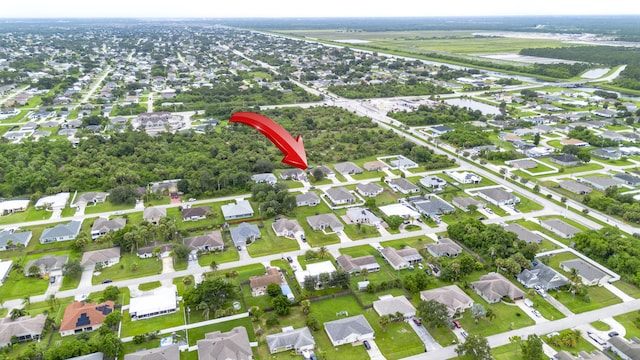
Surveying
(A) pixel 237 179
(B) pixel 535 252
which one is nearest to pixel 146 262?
(A) pixel 237 179

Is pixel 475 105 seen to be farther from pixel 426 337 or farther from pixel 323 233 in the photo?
pixel 426 337

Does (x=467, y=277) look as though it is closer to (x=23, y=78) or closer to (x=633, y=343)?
(x=633, y=343)

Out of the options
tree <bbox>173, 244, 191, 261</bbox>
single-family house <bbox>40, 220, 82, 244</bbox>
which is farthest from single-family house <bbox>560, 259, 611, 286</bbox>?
single-family house <bbox>40, 220, 82, 244</bbox>

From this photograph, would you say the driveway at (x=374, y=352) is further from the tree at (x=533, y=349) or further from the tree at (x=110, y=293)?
the tree at (x=110, y=293)

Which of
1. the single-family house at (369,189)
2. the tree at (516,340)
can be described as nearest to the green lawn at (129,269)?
the single-family house at (369,189)

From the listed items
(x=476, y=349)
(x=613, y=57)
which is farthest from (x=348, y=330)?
(x=613, y=57)

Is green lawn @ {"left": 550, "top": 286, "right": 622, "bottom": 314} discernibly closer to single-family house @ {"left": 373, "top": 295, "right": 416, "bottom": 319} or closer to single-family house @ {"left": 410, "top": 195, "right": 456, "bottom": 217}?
single-family house @ {"left": 373, "top": 295, "right": 416, "bottom": 319}
